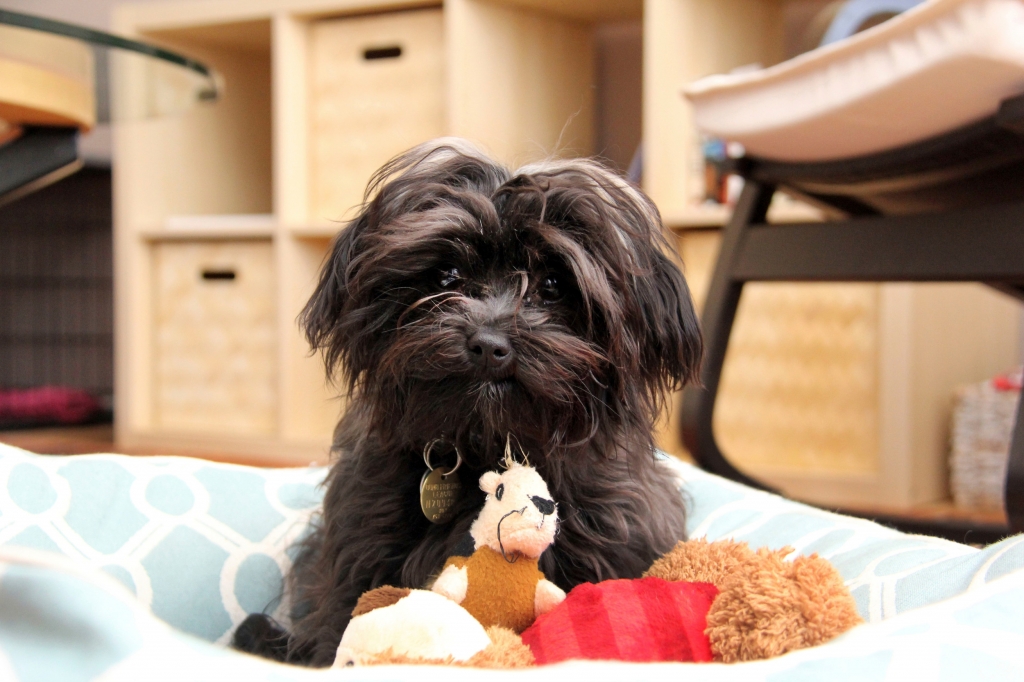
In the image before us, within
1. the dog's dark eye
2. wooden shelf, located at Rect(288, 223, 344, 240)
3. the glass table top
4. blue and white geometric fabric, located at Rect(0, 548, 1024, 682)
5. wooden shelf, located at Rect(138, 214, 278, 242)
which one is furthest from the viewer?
wooden shelf, located at Rect(138, 214, 278, 242)

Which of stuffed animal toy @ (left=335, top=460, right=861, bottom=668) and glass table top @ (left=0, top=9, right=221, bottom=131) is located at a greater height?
glass table top @ (left=0, top=9, right=221, bottom=131)

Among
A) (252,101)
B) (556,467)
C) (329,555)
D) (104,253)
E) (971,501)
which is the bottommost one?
(971,501)

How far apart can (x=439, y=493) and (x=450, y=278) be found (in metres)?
0.23

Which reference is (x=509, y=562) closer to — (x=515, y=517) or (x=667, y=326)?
(x=515, y=517)

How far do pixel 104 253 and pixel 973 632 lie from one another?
384 cm

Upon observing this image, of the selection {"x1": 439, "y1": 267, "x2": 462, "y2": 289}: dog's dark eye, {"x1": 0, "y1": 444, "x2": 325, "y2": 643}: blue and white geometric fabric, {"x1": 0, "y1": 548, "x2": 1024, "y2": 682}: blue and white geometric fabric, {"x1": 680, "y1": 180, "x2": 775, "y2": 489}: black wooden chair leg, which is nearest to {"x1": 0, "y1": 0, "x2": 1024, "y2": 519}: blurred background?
{"x1": 680, "y1": 180, "x2": 775, "y2": 489}: black wooden chair leg

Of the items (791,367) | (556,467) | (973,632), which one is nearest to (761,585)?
(973,632)

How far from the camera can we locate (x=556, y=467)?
3.33 ft

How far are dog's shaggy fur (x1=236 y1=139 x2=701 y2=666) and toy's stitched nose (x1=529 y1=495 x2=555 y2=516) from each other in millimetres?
66

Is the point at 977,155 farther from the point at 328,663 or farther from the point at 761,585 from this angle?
the point at 328,663

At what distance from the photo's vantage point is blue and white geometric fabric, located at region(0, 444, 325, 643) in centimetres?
121

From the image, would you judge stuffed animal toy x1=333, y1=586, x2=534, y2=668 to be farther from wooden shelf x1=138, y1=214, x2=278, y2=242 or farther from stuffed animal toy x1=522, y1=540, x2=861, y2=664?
wooden shelf x1=138, y1=214, x2=278, y2=242

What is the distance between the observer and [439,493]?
1011mm

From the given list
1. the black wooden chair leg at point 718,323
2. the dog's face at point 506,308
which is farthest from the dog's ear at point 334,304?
the black wooden chair leg at point 718,323
